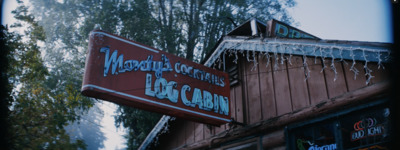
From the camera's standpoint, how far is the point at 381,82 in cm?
434

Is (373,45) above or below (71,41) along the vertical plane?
below

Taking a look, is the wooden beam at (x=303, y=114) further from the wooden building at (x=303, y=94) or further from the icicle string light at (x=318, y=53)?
the icicle string light at (x=318, y=53)

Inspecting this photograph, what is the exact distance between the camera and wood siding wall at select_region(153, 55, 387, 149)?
5.05 m

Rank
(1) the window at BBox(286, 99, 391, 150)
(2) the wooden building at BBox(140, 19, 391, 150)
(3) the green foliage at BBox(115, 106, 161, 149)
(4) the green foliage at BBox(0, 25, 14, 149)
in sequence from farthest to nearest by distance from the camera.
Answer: (3) the green foliage at BBox(115, 106, 161, 149) → (4) the green foliage at BBox(0, 25, 14, 149) → (2) the wooden building at BBox(140, 19, 391, 150) → (1) the window at BBox(286, 99, 391, 150)

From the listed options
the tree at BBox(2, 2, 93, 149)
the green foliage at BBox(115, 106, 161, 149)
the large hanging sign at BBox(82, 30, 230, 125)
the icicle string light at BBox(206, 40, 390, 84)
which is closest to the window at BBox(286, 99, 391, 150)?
the icicle string light at BBox(206, 40, 390, 84)

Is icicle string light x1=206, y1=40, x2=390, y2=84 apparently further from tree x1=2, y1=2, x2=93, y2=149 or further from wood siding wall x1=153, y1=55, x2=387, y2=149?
A: tree x1=2, y1=2, x2=93, y2=149

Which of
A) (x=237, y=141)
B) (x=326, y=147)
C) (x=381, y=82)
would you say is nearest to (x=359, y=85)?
(x=381, y=82)

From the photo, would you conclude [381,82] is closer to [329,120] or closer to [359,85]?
[359,85]

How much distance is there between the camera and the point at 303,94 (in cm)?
575

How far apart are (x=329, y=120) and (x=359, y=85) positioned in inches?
30.0

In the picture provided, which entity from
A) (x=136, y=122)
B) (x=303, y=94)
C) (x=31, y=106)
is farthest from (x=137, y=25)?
(x=303, y=94)

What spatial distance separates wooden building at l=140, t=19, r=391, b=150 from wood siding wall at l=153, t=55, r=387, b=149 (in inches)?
0.6

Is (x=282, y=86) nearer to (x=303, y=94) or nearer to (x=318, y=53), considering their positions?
(x=303, y=94)

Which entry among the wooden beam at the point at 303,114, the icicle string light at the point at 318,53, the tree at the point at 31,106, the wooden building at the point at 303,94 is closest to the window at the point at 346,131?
the wooden building at the point at 303,94
